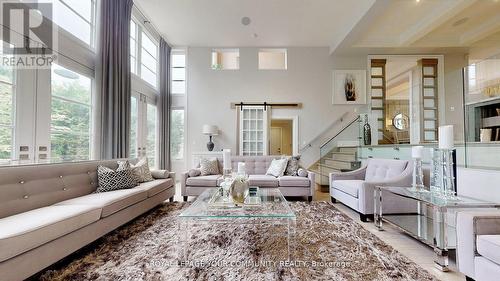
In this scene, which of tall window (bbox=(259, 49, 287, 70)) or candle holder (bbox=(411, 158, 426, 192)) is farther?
tall window (bbox=(259, 49, 287, 70))

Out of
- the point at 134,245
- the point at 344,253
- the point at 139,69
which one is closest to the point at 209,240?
the point at 134,245

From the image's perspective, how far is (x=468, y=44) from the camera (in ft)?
19.1

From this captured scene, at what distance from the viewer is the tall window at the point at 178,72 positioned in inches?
265

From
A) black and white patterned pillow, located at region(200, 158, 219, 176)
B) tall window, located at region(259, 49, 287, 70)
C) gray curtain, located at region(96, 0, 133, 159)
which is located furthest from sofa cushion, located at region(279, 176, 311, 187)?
tall window, located at region(259, 49, 287, 70)

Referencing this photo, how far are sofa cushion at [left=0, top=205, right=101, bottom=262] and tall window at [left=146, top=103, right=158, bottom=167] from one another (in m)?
3.80

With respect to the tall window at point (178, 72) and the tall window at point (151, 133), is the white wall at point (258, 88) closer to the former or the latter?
the tall window at point (178, 72)

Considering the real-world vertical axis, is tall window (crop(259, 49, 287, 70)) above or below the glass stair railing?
above

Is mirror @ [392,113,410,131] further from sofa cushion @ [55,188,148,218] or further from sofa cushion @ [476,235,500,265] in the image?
sofa cushion @ [55,188,148,218]

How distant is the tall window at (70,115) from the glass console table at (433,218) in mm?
4420

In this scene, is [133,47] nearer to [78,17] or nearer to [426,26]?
[78,17]

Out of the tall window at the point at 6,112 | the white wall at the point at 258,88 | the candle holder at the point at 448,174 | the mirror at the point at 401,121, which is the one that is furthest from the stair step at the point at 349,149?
the tall window at the point at 6,112

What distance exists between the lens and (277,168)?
455 centimetres

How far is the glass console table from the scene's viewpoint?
1.98 m

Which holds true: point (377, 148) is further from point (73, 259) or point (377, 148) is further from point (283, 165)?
point (73, 259)
